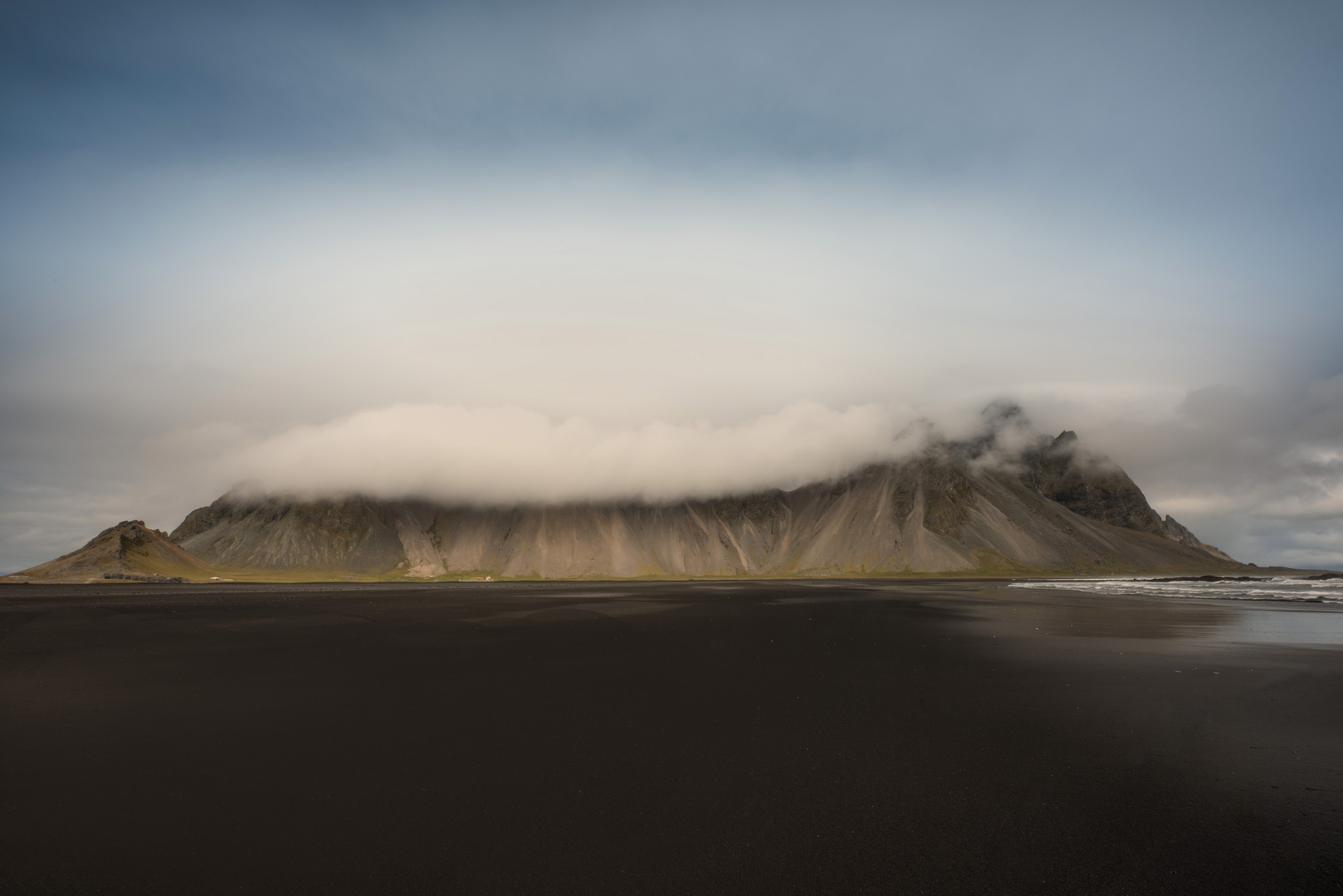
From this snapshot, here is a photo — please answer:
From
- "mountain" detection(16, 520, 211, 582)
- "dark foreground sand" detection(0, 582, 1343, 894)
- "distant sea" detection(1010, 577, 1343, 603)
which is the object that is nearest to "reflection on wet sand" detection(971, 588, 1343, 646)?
"dark foreground sand" detection(0, 582, 1343, 894)

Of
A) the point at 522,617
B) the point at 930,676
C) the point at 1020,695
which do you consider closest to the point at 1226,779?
the point at 1020,695

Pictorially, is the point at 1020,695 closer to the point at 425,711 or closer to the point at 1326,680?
the point at 1326,680

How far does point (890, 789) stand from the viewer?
9539mm

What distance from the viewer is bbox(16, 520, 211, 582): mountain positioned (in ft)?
479

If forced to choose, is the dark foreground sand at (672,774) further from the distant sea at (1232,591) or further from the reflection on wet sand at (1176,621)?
the distant sea at (1232,591)

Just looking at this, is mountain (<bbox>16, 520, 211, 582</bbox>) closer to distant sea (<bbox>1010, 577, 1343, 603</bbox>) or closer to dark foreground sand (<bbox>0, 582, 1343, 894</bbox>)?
dark foreground sand (<bbox>0, 582, 1343, 894</bbox>)

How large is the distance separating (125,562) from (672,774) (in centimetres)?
19744

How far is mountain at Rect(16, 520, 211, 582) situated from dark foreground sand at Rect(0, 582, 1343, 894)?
167535 mm

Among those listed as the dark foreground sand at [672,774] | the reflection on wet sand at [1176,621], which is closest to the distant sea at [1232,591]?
the reflection on wet sand at [1176,621]

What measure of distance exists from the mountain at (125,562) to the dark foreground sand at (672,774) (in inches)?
6596

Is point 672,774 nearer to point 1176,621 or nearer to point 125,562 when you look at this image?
point 1176,621

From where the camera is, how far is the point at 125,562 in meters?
154

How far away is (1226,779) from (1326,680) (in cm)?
1309

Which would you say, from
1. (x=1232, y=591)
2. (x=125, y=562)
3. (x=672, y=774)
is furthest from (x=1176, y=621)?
(x=125, y=562)
